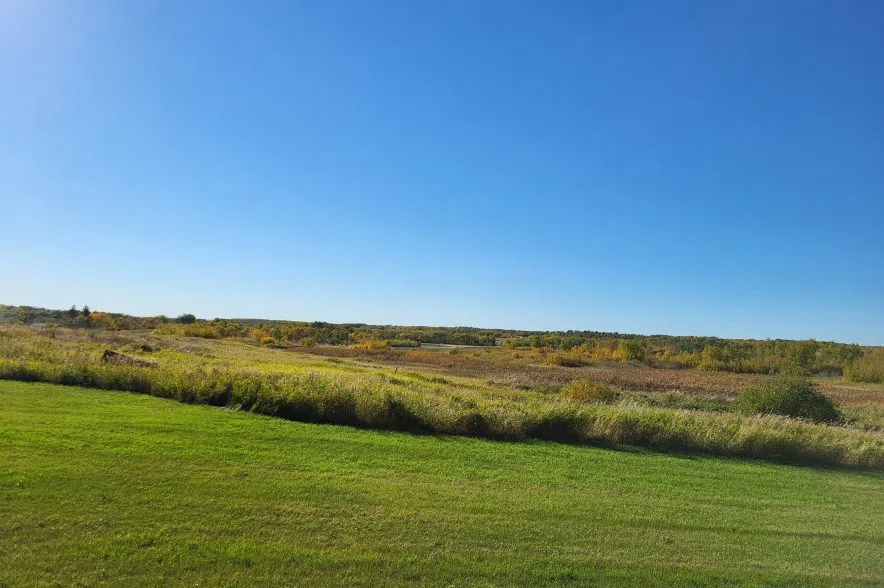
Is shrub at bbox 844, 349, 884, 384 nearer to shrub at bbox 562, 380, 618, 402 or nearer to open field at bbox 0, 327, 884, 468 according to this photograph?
shrub at bbox 562, 380, 618, 402

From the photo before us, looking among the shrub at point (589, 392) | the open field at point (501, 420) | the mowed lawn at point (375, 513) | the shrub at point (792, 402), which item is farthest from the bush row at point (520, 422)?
the shrub at point (589, 392)

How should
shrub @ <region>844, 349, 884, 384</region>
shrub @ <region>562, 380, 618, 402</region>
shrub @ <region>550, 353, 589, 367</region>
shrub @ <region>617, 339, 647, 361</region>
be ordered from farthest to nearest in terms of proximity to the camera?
1. shrub @ <region>617, 339, 647, 361</region>
2. shrub @ <region>550, 353, 589, 367</region>
3. shrub @ <region>844, 349, 884, 384</region>
4. shrub @ <region>562, 380, 618, 402</region>

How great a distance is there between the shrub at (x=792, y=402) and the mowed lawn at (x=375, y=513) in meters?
12.8

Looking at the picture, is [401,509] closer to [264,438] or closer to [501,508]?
[501,508]

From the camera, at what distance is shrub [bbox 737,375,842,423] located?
23594mm

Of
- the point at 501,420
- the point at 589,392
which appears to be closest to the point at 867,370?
the point at 589,392

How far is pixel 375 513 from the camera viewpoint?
736 cm

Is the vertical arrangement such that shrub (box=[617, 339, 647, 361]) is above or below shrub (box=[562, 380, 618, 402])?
above

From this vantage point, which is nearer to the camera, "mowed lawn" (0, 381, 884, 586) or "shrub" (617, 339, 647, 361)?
"mowed lawn" (0, 381, 884, 586)

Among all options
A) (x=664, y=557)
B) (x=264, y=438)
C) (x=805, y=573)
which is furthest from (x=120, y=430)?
(x=805, y=573)

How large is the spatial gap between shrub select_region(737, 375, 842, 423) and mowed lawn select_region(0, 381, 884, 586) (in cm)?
1276

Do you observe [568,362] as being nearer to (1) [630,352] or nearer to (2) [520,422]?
(1) [630,352]

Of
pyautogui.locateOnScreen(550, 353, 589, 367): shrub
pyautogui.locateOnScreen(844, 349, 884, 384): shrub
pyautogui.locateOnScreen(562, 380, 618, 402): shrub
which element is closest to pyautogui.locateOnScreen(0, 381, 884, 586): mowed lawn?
pyautogui.locateOnScreen(562, 380, 618, 402): shrub

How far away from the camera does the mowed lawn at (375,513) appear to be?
5.81 meters
